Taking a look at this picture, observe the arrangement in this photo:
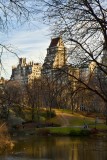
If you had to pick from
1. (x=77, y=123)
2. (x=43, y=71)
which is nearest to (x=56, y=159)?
(x=43, y=71)

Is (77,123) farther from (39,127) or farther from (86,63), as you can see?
(86,63)

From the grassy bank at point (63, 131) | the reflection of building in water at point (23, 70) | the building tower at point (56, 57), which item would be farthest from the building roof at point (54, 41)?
the grassy bank at point (63, 131)

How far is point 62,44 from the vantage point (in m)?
9.13

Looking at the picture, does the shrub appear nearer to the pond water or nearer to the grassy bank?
the grassy bank

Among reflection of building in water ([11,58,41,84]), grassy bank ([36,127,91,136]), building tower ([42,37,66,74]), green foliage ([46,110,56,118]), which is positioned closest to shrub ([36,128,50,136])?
grassy bank ([36,127,91,136])

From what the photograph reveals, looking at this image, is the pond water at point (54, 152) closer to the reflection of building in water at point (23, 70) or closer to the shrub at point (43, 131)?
the reflection of building in water at point (23, 70)

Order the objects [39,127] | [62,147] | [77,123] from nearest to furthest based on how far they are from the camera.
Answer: [62,147], [39,127], [77,123]

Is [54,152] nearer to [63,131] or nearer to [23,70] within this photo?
[63,131]

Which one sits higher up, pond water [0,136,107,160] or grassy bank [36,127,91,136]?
grassy bank [36,127,91,136]

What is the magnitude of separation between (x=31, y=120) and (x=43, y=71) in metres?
62.8

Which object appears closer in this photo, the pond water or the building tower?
the building tower

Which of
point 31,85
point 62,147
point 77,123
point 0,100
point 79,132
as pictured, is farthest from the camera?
point 31,85

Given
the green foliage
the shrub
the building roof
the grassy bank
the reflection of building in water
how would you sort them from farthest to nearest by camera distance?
the green foliage → the shrub → the grassy bank → the reflection of building in water → the building roof

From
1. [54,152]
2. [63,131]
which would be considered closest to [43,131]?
[63,131]
